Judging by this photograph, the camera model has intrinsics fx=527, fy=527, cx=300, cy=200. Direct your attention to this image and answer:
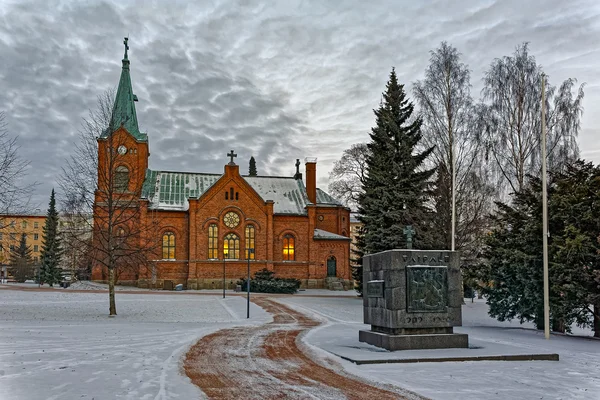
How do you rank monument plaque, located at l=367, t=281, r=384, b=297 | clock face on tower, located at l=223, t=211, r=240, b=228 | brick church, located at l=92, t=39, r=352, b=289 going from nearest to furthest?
monument plaque, located at l=367, t=281, r=384, b=297 < brick church, located at l=92, t=39, r=352, b=289 < clock face on tower, located at l=223, t=211, r=240, b=228

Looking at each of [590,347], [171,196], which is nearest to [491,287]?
[590,347]

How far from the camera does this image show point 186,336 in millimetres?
16438

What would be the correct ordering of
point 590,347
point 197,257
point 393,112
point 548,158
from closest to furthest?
1. point 590,347
2. point 548,158
3. point 393,112
4. point 197,257

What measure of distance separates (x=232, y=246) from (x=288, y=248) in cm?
568

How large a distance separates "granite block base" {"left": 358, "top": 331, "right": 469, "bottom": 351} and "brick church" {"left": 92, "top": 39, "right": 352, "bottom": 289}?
35.4 meters

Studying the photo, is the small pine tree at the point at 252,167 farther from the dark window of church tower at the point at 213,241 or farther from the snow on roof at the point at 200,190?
the dark window of church tower at the point at 213,241

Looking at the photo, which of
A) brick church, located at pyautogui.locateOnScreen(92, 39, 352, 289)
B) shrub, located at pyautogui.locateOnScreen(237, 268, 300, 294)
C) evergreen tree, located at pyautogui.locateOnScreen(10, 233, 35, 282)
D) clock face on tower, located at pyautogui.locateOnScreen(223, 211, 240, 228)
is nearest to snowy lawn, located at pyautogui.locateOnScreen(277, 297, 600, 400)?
shrub, located at pyautogui.locateOnScreen(237, 268, 300, 294)

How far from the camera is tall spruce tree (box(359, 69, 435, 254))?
102 feet

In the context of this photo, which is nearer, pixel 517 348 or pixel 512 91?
pixel 517 348

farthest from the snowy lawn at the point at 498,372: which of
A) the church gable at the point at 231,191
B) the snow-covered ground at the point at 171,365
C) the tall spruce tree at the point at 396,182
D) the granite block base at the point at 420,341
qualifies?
the church gable at the point at 231,191

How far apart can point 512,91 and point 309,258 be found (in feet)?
96.2

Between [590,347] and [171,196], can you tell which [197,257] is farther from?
[590,347]

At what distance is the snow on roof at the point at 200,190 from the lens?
2046 inches

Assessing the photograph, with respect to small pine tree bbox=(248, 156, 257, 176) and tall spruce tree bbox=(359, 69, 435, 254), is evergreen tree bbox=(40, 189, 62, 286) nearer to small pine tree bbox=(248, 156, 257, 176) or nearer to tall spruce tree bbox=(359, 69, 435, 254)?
small pine tree bbox=(248, 156, 257, 176)
